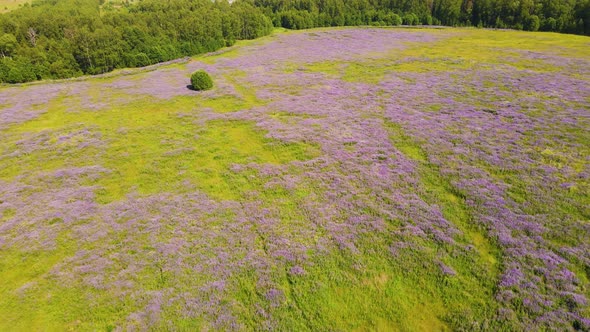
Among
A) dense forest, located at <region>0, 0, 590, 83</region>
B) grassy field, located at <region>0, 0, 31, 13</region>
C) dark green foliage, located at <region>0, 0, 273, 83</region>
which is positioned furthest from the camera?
grassy field, located at <region>0, 0, 31, 13</region>

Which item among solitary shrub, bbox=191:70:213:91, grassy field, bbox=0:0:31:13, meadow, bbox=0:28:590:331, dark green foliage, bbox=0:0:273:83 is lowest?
meadow, bbox=0:28:590:331

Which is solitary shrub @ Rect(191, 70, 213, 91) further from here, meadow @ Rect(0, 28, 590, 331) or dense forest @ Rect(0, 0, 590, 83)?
dense forest @ Rect(0, 0, 590, 83)

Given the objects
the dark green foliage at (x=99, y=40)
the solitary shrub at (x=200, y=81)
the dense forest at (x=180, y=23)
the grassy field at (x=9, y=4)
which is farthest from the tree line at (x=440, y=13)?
the grassy field at (x=9, y=4)

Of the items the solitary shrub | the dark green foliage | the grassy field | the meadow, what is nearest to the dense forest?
the dark green foliage

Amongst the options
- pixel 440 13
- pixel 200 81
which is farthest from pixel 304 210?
pixel 440 13

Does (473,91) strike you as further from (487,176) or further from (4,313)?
(4,313)

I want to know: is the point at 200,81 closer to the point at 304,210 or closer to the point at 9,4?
the point at 304,210

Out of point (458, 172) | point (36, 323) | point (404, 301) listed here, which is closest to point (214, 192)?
point (36, 323)
